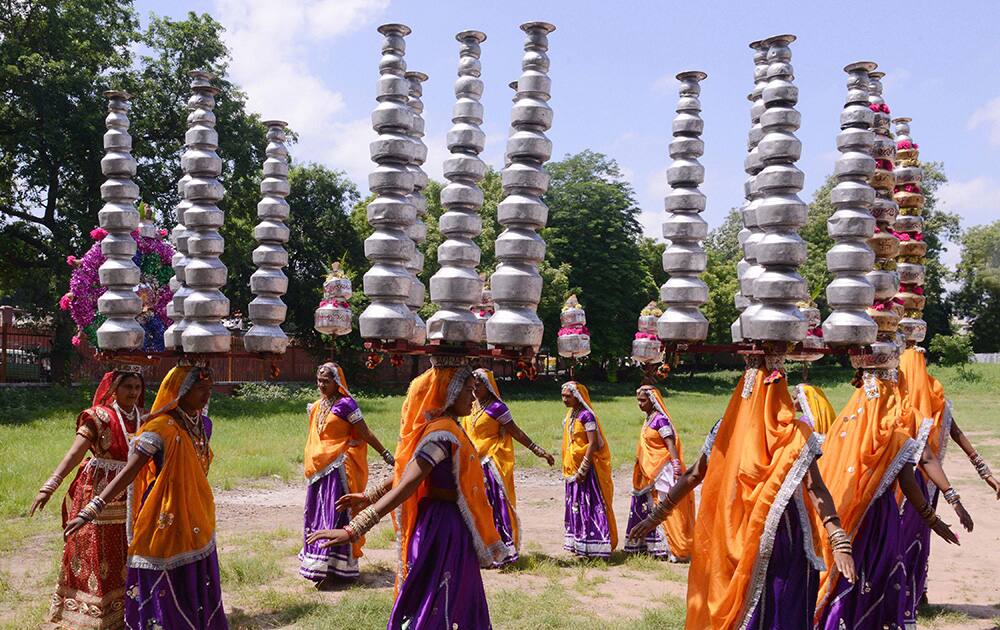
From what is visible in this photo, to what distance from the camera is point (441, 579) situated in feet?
15.9

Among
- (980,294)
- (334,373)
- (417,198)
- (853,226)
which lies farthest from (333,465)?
(980,294)

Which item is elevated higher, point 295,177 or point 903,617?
point 295,177

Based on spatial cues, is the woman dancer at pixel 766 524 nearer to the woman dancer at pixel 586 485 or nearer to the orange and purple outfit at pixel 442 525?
the orange and purple outfit at pixel 442 525

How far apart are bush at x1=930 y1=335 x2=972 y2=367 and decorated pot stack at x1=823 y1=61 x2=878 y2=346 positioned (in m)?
42.6

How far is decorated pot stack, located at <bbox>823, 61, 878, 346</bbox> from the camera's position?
16.7 ft

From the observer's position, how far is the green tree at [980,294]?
55969 millimetres

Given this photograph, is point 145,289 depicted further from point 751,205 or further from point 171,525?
point 751,205

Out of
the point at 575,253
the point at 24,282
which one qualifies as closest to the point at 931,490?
the point at 24,282

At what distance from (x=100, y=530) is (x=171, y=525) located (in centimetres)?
135

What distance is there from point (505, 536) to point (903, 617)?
4306mm

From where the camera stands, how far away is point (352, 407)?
27.7 feet

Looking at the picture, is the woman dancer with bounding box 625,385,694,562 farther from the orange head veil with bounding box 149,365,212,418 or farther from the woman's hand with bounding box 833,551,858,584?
the orange head veil with bounding box 149,365,212,418

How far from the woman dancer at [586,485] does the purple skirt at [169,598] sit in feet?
15.6

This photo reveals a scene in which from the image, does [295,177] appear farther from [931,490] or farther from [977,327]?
[977,327]
